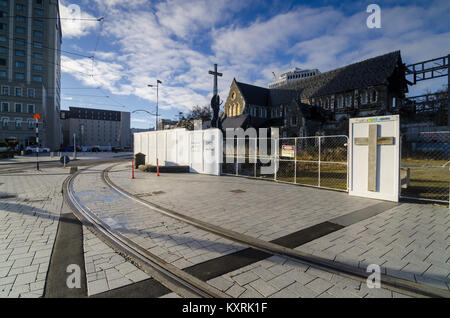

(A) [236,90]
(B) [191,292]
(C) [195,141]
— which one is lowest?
(B) [191,292]

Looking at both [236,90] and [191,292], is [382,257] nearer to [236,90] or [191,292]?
[191,292]

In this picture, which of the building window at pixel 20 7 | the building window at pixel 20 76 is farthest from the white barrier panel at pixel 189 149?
the building window at pixel 20 7

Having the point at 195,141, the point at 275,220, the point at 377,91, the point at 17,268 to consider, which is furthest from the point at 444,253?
the point at 377,91

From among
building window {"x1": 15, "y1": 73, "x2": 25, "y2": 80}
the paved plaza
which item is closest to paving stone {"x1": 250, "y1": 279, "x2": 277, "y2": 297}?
the paved plaza

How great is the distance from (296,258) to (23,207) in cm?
779

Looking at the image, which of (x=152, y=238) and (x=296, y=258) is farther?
(x=152, y=238)

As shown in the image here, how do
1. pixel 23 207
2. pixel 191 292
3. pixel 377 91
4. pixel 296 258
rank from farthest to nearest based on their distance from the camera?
pixel 377 91 < pixel 23 207 < pixel 296 258 < pixel 191 292

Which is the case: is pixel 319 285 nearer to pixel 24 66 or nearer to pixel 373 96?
pixel 373 96

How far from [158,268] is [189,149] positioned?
1368cm

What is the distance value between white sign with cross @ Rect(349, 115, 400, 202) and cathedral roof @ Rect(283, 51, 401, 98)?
40.6 meters

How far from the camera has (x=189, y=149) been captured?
658 inches

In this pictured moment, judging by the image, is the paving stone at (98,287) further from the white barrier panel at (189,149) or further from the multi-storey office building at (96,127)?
the multi-storey office building at (96,127)

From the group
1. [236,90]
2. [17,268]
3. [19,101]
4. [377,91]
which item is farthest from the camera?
[236,90]
